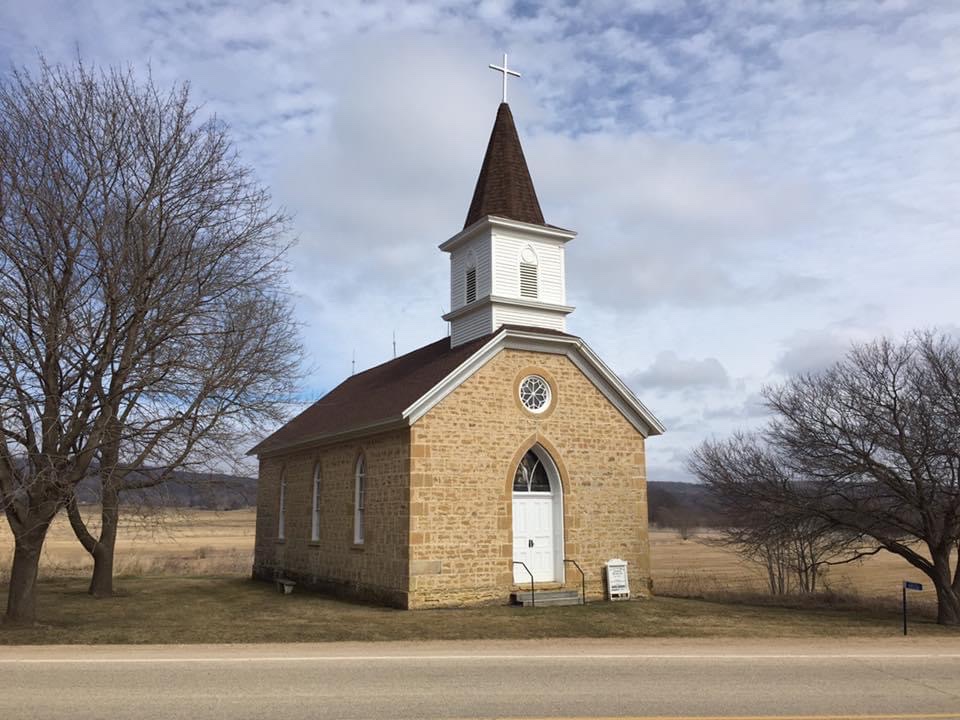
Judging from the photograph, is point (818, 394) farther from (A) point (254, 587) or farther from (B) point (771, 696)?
(A) point (254, 587)

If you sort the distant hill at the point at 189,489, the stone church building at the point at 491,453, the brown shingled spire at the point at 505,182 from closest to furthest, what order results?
1. the distant hill at the point at 189,489
2. the stone church building at the point at 491,453
3. the brown shingled spire at the point at 505,182

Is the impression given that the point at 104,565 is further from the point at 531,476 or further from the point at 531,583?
the point at 531,476

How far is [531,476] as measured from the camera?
20.4 meters

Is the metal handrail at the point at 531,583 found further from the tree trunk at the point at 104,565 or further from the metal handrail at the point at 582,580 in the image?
the tree trunk at the point at 104,565

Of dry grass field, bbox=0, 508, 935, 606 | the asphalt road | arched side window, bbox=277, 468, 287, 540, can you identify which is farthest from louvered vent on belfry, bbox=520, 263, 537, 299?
the asphalt road

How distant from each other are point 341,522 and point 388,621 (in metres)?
6.25

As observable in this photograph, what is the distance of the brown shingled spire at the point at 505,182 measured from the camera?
886 inches

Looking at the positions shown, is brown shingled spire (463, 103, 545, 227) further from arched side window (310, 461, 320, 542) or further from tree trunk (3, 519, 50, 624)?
tree trunk (3, 519, 50, 624)

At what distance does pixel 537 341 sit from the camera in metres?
20.4

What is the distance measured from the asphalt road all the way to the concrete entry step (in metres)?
5.78

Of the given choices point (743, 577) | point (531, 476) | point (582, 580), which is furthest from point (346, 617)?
point (743, 577)

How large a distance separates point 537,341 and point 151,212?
9550mm

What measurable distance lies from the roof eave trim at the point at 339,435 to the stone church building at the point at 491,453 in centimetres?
7

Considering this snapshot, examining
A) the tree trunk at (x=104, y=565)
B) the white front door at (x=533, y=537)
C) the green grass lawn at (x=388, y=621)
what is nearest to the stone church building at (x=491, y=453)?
the white front door at (x=533, y=537)
